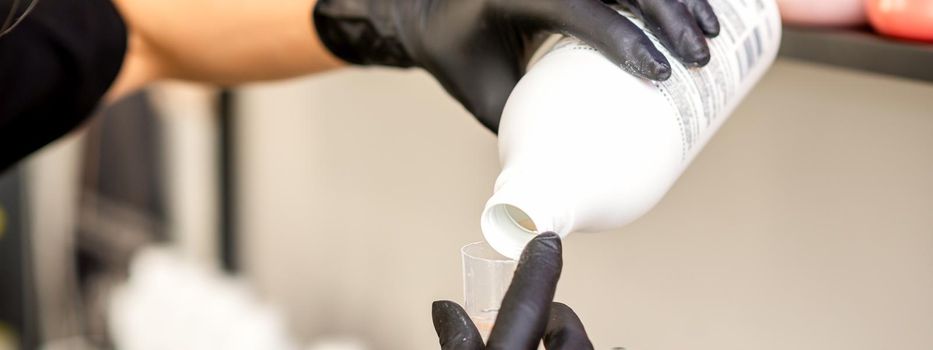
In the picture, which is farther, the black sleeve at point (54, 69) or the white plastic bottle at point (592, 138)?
the black sleeve at point (54, 69)

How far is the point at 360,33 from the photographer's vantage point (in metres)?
0.90

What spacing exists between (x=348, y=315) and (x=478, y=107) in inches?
35.6

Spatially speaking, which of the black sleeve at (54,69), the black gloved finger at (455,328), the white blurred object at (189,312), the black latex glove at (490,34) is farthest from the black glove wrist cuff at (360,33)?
the white blurred object at (189,312)

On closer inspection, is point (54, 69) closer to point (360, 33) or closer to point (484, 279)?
point (360, 33)

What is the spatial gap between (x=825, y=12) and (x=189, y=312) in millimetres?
1162

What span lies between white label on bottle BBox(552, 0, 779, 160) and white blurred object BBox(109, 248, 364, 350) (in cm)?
86

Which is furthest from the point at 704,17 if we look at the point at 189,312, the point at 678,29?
the point at 189,312

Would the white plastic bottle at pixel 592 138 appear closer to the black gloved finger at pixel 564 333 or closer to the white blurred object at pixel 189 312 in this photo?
the black gloved finger at pixel 564 333

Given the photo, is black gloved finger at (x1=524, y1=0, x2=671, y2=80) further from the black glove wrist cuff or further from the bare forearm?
the bare forearm

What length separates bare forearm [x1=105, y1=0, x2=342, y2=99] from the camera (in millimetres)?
1007

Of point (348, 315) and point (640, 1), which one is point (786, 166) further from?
point (348, 315)

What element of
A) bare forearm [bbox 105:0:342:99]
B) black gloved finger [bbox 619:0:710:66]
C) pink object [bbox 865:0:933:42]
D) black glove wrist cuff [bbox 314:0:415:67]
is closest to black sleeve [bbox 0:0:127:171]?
bare forearm [bbox 105:0:342:99]

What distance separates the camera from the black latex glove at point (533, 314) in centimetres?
52

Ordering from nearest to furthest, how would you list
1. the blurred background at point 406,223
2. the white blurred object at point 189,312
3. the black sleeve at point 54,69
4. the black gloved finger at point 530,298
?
1. the black gloved finger at point 530,298
2. the blurred background at point 406,223
3. the black sleeve at point 54,69
4. the white blurred object at point 189,312
